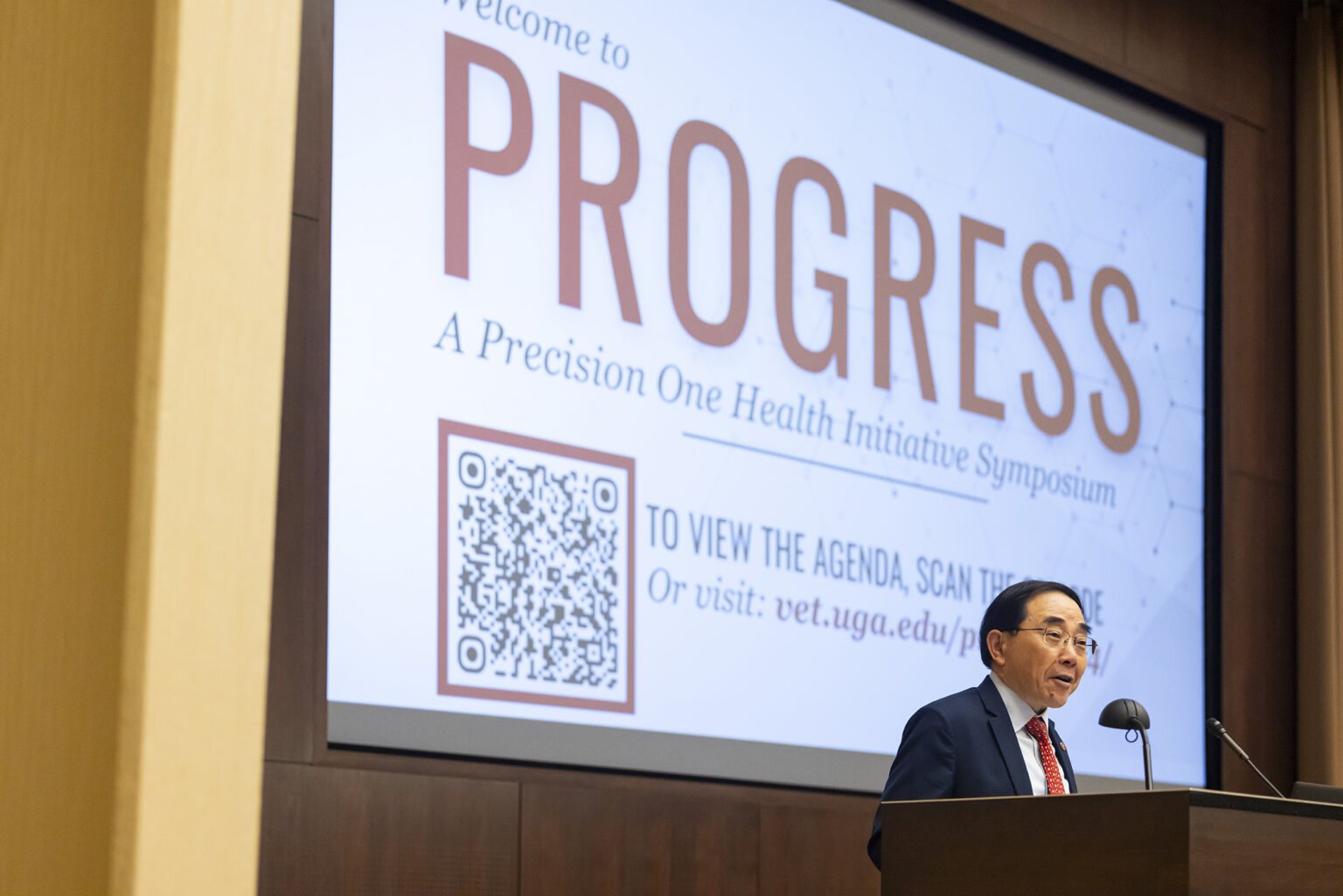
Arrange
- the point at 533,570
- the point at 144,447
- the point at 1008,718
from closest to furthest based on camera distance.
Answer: the point at 144,447 < the point at 1008,718 < the point at 533,570

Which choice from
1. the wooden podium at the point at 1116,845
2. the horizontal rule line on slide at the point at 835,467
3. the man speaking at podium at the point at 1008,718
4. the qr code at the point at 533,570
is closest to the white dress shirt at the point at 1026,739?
the man speaking at podium at the point at 1008,718

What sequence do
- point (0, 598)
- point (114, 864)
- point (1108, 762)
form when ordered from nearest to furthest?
point (114, 864) → point (0, 598) → point (1108, 762)

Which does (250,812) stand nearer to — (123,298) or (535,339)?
(123,298)

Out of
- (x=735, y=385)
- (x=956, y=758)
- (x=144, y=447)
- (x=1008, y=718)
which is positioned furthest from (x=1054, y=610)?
(x=144, y=447)

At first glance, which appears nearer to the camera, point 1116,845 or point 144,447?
point 144,447

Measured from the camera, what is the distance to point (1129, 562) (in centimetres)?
511

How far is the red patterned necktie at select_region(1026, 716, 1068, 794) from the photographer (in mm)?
2822

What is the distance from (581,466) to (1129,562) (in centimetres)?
208

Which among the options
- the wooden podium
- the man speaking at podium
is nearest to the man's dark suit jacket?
the man speaking at podium

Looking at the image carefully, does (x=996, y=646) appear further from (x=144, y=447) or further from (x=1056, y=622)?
(x=144, y=447)

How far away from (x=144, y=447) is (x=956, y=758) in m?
1.95

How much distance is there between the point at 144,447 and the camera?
0.98 m

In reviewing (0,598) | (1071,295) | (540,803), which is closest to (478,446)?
(540,803)

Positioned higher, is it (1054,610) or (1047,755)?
(1054,610)
